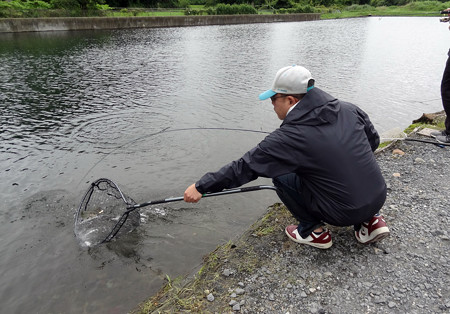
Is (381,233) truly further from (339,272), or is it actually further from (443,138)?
(443,138)

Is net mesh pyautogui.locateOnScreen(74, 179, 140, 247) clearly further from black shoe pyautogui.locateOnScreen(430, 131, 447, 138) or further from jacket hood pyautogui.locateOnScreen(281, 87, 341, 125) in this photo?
black shoe pyautogui.locateOnScreen(430, 131, 447, 138)

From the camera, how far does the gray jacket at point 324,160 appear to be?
295 cm

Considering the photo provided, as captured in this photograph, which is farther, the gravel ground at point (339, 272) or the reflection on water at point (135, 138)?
the reflection on water at point (135, 138)

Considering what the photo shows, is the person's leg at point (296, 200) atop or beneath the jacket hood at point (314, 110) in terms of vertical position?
beneath

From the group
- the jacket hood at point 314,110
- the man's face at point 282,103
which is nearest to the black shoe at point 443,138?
the jacket hood at point 314,110

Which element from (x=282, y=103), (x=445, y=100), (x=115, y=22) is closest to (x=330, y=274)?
(x=282, y=103)

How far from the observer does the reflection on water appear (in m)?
4.93

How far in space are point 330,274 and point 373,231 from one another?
0.77 metres

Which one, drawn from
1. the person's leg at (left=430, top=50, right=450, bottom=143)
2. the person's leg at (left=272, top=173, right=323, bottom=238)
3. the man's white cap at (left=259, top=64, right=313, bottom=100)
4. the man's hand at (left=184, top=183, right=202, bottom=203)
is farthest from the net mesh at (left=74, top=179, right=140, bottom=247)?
the person's leg at (left=430, top=50, right=450, bottom=143)

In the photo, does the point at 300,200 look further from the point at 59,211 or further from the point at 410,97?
the point at 410,97

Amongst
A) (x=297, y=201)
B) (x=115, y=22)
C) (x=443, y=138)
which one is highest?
(x=115, y=22)

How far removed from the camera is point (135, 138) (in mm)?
9945

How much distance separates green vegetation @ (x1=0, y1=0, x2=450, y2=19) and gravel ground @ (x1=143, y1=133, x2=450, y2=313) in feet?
143

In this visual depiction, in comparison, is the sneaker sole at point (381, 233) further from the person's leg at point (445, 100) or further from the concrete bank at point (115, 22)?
the concrete bank at point (115, 22)
